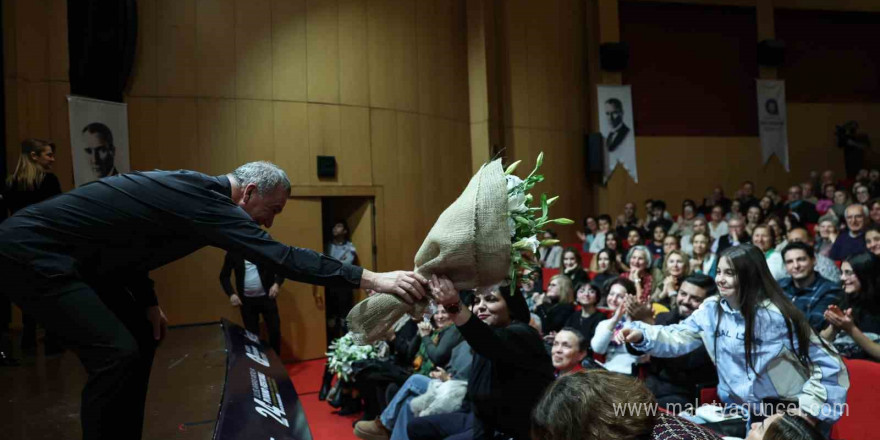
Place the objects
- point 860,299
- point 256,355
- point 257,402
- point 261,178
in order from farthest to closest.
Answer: point 256,355 < point 860,299 < point 257,402 < point 261,178

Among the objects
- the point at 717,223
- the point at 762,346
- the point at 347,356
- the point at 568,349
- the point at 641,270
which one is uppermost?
the point at 717,223

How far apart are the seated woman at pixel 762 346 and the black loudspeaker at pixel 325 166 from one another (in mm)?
5177

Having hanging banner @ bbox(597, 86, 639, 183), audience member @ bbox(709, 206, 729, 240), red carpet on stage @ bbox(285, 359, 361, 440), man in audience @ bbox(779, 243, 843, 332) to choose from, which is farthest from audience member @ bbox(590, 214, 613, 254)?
man in audience @ bbox(779, 243, 843, 332)

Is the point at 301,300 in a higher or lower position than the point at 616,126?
lower

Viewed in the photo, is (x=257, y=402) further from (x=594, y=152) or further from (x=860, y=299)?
(x=594, y=152)

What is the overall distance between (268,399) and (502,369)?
1094 millimetres

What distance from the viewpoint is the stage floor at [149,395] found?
8.48 ft

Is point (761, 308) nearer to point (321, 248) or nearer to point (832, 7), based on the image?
point (321, 248)

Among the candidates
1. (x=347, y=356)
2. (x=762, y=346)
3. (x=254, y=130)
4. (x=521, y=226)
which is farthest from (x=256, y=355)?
(x=254, y=130)

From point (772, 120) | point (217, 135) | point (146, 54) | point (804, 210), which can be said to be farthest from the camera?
point (772, 120)

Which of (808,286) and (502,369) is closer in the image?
(502,369)

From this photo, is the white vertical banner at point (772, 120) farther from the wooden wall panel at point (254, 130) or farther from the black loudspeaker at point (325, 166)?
the wooden wall panel at point (254, 130)

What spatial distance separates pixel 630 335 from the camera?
280cm

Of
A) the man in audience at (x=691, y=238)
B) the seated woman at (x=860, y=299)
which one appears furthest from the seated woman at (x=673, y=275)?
the man in audience at (x=691, y=238)
